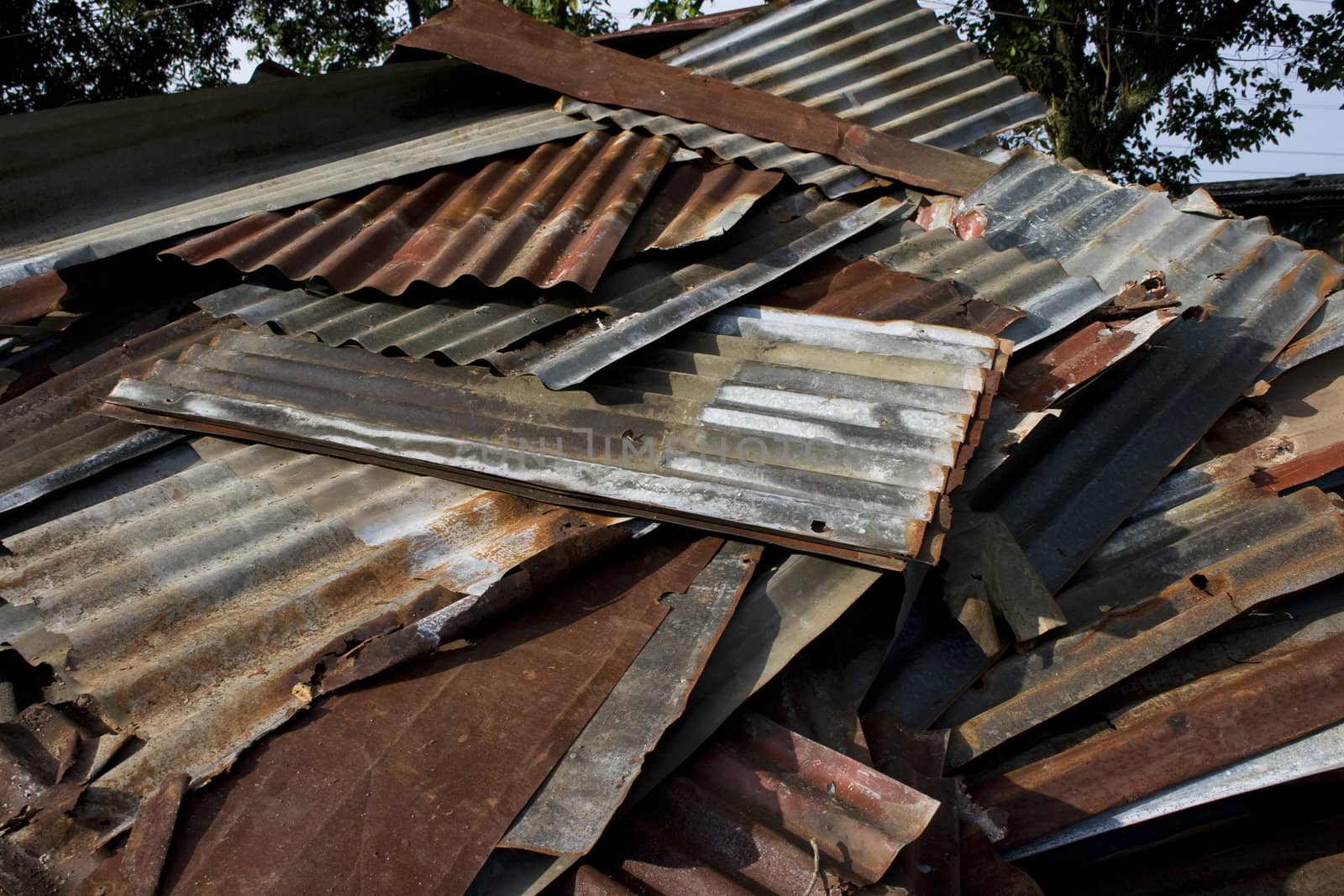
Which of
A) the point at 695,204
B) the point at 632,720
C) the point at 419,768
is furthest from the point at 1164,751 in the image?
the point at 695,204

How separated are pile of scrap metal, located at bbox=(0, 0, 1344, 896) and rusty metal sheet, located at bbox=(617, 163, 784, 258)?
0.11 feet

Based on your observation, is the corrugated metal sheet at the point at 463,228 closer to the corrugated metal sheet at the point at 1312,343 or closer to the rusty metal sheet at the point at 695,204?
the rusty metal sheet at the point at 695,204

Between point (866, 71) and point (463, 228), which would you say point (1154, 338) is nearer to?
point (866, 71)

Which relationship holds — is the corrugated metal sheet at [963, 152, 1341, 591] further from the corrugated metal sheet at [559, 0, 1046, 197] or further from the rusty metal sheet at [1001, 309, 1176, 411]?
the corrugated metal sheet at [559, 0, 1046, 197]

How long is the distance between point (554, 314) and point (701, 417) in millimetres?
676

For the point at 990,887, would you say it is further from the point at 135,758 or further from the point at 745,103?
the point at 745,103

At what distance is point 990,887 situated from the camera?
102 inches

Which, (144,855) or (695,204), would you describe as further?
(695,204)

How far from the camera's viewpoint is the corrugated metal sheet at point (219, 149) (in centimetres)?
427

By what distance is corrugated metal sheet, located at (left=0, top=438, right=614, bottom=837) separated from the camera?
7.61ft

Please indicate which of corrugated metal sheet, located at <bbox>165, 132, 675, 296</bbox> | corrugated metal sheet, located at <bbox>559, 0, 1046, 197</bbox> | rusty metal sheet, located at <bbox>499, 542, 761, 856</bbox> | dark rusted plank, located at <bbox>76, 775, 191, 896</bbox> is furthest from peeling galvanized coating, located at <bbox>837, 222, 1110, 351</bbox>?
dark rusted plank, located at <bbox>76, 775, 191, 896</bbox>

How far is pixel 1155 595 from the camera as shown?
3227 mm

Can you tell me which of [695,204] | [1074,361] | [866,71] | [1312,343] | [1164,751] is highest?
[866,71]

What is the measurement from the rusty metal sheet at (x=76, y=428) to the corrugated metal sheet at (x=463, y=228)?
0.37 meters
